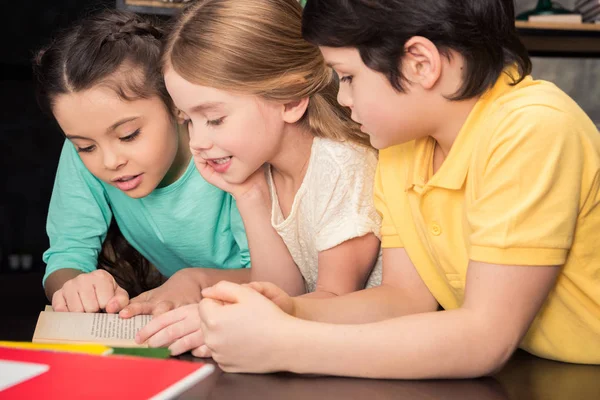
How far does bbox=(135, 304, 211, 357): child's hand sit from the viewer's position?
0.89m

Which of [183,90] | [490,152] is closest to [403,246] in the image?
[490,152]

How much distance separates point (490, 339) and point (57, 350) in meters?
0.47

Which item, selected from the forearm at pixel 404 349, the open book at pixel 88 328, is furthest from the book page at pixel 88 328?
the forearm at pixel 404 349

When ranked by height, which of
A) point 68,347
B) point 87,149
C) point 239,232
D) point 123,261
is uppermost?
point 87,149

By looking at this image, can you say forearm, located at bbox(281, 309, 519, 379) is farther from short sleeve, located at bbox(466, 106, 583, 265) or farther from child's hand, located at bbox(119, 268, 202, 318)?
child's hand, located at bbox(119, 268, 202, 318)

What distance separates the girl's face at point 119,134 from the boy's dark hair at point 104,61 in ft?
0.06

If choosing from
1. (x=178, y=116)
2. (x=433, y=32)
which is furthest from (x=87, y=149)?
(x=433, y=32)

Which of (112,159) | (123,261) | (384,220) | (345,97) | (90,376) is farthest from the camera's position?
(123,261)

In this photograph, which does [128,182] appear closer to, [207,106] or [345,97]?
[207,106]

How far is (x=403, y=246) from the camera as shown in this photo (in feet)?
3.52

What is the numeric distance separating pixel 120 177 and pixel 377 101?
61 cm

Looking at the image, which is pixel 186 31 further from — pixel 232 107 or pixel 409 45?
pixel 409 45

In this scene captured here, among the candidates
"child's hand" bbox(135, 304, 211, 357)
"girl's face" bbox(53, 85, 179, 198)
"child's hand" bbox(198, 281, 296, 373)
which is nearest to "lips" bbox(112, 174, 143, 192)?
"girl's face" bbox(53, 85, 179, 198)

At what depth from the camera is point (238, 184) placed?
1.34 metres
